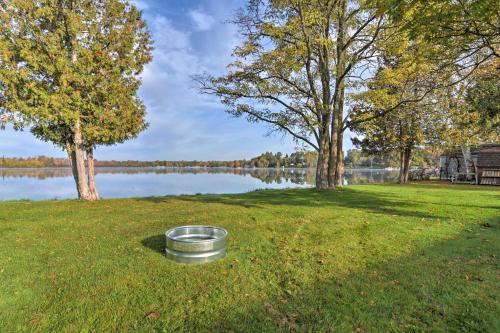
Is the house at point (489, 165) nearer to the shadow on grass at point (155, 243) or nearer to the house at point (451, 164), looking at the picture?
the house at point (451, 164)

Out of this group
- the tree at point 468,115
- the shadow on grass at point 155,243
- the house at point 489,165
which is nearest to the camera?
the shadow on grass at point 155,243

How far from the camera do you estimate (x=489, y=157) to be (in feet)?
74.7

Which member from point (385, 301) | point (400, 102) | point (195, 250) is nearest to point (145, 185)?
point (400, 102)

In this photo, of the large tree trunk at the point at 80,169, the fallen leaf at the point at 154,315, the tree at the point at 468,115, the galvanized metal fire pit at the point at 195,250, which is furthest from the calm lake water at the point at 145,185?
the fallen leaf at the point at 154,315

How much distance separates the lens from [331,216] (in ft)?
28.4

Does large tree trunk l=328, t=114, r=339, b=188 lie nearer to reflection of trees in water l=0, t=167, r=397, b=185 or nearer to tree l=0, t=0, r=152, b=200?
tree l=0, t=0, r=152, b=200

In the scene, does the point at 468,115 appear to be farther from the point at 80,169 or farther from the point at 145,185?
the point at 145,185

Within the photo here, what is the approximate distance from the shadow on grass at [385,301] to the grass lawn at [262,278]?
0.6 inches

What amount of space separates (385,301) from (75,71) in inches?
544

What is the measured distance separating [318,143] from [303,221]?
9.50 meters

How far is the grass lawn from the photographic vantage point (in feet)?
11.4

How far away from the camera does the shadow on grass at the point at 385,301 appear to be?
3389mm

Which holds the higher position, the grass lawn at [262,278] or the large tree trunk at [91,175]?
the large tree trunk at [91,175]

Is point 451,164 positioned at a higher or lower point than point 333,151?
lower
